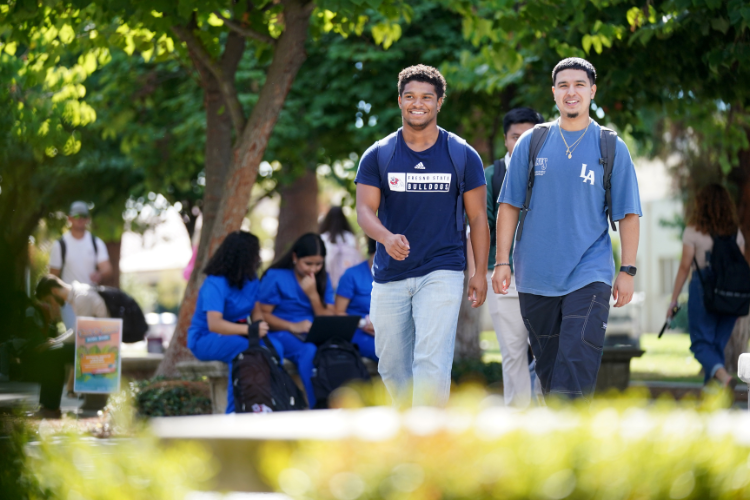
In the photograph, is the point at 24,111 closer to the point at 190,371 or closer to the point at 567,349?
the point at 190,371

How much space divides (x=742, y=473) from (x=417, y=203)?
3.30 metres

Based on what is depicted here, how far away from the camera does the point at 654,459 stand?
7.04 ft

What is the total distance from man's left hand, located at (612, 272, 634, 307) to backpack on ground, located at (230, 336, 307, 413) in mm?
2758

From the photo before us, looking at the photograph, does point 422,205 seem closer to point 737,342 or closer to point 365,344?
point 365,344

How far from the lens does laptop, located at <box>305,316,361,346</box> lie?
7.64 m

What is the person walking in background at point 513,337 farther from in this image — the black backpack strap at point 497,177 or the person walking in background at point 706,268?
the person walking in background at point 706,268

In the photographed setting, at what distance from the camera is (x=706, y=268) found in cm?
863

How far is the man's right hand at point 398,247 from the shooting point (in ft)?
16.2

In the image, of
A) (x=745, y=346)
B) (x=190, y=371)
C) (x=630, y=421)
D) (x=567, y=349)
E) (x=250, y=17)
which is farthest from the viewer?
(x=745, y=346)

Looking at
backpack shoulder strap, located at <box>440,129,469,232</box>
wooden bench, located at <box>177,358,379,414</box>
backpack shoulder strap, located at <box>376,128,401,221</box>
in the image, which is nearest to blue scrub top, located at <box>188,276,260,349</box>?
wooden bench, located at <box>177,358,379,414</box>

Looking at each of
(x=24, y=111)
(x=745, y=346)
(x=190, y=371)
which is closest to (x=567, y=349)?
(x=190, y=371)

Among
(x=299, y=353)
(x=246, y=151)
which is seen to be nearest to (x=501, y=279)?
(x=299, y=353)

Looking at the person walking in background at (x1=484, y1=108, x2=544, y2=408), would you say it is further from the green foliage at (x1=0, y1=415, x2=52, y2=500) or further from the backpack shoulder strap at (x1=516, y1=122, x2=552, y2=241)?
the green foliage at (x1=0, y1=415, x2=52, y2=500)

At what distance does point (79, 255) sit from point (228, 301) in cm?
410
